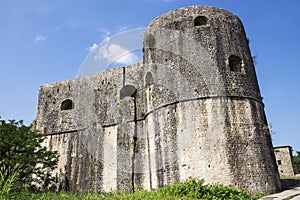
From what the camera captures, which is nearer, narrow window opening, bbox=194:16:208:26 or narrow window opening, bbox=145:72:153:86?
narrow window opening, bbox=194:16:208:26

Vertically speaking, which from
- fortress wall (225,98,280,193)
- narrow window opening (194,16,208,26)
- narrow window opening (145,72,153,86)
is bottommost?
fortress wall (225,98,280,193)

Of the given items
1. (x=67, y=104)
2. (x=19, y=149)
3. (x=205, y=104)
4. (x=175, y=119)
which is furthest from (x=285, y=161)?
(x=19, y=149)

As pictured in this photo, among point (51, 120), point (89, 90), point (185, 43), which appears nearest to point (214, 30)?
point (185, 43)

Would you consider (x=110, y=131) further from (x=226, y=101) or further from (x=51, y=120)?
(x=226, y=101)

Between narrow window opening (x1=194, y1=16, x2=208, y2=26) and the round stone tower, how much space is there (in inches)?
1.9

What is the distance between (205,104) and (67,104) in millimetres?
10139

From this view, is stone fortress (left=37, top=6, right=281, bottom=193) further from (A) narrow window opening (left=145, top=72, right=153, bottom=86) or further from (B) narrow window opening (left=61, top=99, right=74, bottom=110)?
(B) narrow window opening (left=61, top=99, right=74, bottom=110)

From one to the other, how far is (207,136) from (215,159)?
947 millimetres

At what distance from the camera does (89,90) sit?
1720cm

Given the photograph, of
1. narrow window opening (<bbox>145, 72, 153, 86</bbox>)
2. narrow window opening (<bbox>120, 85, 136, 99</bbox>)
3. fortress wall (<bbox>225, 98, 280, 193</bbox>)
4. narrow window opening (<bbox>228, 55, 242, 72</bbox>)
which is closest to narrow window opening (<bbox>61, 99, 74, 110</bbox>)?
narrow window opening (<bbox>120, 85, 136, 99</bbox>)

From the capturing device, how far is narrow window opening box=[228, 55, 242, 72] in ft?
42.5

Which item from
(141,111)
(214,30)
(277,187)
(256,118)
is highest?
(214,30)

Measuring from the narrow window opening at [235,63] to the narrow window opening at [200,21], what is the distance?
2.10 m

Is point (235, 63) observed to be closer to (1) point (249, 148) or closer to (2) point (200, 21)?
(2) point (200, 21)
